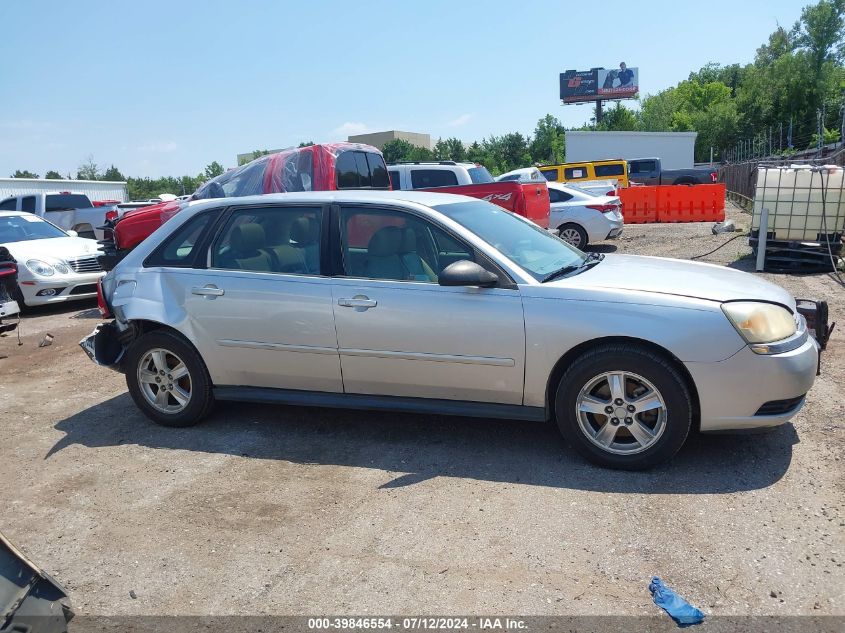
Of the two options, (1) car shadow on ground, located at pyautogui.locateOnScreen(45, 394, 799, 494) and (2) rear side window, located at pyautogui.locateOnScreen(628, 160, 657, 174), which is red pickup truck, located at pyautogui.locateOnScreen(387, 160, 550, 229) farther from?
(2) rear side window, located at pyautogui.locateOnScreen(628, 160, 657, 174)

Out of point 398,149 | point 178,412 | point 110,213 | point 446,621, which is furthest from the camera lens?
point 398,149

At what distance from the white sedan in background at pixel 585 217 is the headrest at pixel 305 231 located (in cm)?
1068

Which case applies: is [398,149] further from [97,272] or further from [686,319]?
[686,319]

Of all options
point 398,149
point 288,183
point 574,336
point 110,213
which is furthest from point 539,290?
point 398,149

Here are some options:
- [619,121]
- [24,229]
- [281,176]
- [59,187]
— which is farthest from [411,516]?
[619,121]

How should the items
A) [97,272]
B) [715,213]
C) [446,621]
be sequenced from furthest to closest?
[715,213] → [97,272] → [446,621]

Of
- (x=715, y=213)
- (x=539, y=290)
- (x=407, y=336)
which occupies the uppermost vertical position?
(x=539, y=290)

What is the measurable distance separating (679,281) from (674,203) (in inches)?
727

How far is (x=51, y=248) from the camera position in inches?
439

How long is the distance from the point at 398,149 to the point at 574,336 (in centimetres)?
6497

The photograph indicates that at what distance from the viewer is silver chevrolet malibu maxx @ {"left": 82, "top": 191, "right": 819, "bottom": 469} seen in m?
3.96

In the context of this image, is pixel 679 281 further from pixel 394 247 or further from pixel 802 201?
pixel 802 201

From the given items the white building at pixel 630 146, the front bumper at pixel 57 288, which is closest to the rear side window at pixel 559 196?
the front bumper at pixel 57 288

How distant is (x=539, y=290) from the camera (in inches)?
166
